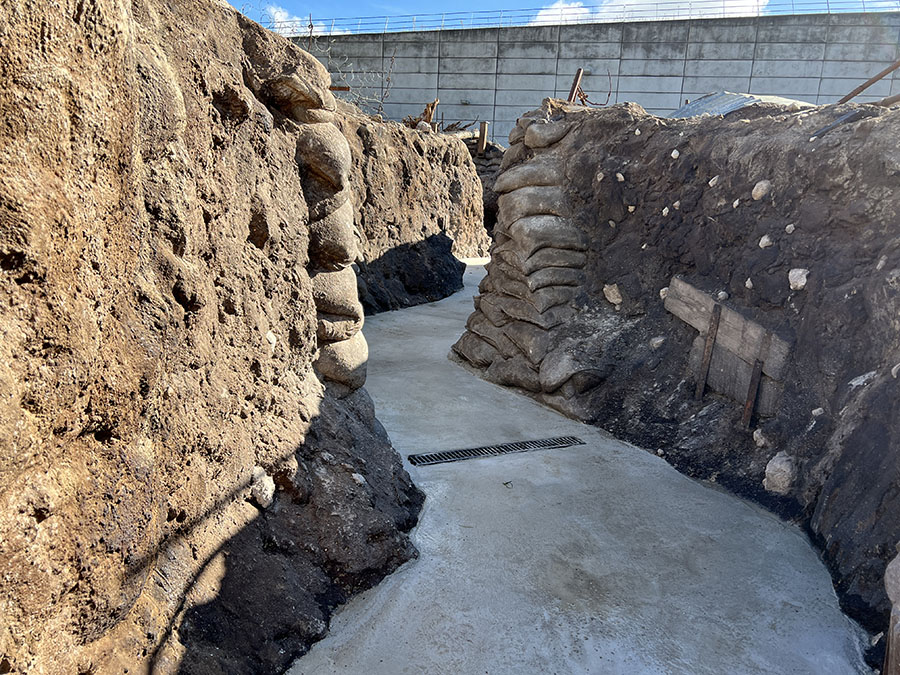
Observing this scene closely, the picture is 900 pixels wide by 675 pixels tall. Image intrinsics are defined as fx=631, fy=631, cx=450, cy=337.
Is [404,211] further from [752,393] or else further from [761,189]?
[752,393]

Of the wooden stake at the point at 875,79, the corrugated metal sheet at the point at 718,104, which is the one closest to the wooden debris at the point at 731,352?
the wooden stake at the point at 875,79

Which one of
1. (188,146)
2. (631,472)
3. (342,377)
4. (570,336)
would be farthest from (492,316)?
(188,146)

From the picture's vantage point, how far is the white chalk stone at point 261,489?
229cm

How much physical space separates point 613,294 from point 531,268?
0.68 meters

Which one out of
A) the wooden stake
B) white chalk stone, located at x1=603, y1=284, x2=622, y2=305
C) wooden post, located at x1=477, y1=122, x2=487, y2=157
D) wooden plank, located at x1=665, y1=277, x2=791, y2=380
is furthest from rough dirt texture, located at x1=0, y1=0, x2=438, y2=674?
wooden post, located at x1=477, y1=122, x2=487, y2=157

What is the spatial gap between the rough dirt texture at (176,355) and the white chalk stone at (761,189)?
2584 millimetres

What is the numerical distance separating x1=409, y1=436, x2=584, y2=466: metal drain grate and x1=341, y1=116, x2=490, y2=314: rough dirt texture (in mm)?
4061

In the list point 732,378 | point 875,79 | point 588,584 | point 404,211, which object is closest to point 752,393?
point 732,378

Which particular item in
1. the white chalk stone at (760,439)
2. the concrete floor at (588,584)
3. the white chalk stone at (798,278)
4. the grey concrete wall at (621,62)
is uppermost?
the grey concrete wall at (621,62)

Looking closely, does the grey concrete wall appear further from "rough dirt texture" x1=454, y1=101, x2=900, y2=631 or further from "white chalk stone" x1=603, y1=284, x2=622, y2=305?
"white chalk stone" x1=603, y1=284, x2=622, y2=305

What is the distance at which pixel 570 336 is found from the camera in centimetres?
486

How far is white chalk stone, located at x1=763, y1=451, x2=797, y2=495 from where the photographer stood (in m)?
3.24

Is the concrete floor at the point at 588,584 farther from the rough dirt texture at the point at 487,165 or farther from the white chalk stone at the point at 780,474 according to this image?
the rough dirt texture at the point at 487,165

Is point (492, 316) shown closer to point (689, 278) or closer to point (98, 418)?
point (689, 278)
